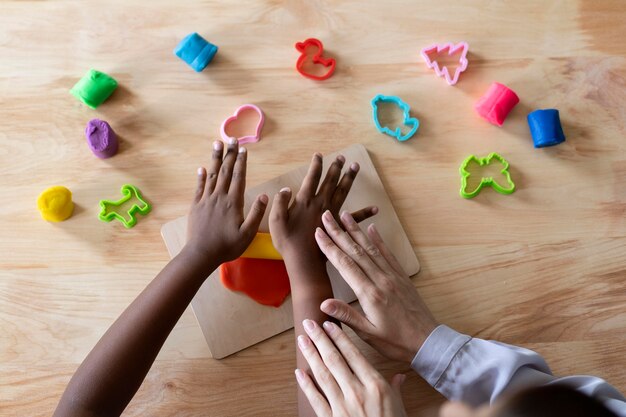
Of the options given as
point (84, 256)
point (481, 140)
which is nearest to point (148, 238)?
point (84, 256)

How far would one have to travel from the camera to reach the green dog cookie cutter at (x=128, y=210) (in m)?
0.81

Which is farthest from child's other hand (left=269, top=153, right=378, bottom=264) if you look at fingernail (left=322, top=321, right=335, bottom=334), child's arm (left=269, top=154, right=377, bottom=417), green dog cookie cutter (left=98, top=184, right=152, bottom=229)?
green dog cookie cutter (left=98, top=184, right=152, bottom=229)

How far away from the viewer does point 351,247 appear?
724 mm

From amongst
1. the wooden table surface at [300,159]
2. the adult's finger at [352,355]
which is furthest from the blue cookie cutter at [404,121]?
the adult's finger at [352,355]

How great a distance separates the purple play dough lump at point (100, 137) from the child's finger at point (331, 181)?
0.34 meters

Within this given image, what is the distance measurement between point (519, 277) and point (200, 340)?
49 centimetres

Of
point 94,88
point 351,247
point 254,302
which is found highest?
point 94,88

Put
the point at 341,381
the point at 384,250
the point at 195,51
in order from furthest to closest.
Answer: the point at 195,51, the point at 384,250, the point at 341,381

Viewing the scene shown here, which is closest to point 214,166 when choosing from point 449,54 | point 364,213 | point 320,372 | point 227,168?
point 227,168

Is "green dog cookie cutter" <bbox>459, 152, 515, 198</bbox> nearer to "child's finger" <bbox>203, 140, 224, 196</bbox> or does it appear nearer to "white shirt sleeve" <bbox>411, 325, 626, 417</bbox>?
"white shirt sleeve" <bbox>411, 325, 626, 417</bbox>

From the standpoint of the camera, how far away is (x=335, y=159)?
82cm

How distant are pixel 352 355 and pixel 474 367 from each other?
0.16 metres

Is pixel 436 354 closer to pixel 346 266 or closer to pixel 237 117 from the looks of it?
pixel 346 266

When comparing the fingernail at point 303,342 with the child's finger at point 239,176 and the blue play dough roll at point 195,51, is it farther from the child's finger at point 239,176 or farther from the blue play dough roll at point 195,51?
the blue play dough roll at point 195,51
